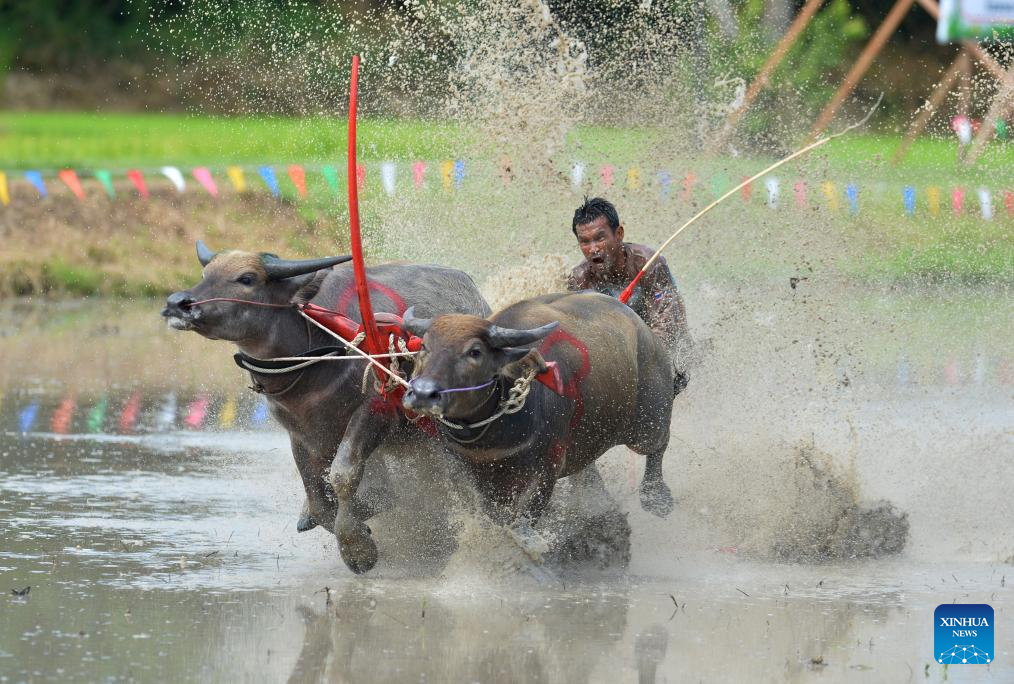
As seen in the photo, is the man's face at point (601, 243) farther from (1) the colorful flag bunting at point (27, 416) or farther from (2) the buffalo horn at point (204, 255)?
(1) the colorful flag bunting at point (27, 416)

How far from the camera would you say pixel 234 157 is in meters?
24.3

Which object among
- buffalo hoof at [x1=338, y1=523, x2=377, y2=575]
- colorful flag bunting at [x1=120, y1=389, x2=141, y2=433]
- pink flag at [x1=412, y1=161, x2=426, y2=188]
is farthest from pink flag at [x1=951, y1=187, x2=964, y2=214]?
buffalo hoof at [x1=338, y1=523, x2=377, y2=575]

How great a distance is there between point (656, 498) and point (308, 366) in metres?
2.09

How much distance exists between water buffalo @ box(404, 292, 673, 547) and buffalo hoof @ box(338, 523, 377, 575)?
0.56 meters

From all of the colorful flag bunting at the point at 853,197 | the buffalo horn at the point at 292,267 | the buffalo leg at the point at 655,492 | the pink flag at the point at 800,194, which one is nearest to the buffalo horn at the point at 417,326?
the buffalo horn at the point at 292,267

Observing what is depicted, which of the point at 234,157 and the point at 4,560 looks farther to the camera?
the point at 234,157

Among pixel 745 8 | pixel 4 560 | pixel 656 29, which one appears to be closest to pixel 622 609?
pixel 4 560

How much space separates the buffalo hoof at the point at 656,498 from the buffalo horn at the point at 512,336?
188 cm

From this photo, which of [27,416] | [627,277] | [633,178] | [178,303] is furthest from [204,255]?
[633,178]

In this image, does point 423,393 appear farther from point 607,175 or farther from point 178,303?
point 607,175

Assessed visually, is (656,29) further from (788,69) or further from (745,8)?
(788,69)

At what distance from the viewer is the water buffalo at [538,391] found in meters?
6.57

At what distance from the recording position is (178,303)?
22.0ft

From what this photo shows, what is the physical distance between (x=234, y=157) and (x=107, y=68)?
5908mm
